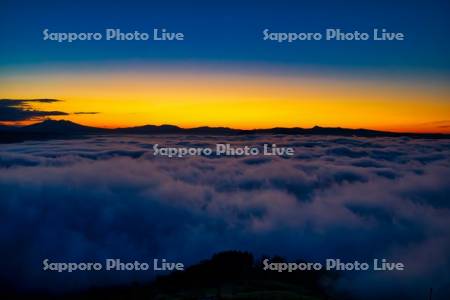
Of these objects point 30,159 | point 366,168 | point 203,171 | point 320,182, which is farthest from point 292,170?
point 30,159

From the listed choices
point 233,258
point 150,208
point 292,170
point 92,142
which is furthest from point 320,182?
point 92,142

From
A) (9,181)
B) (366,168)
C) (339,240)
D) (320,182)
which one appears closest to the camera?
(9,181)

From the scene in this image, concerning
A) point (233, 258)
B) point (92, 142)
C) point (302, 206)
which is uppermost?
point (92, 142)

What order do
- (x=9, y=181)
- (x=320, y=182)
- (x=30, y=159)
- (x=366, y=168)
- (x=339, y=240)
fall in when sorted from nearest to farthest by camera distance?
(x=30, y=159) → (x=9, y=181) → (x=366, y=168) → (x=320, y=182) → (x=339, y=240)

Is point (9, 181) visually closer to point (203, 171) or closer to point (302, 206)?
point (203, 171)

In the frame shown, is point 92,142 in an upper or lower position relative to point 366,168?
upper

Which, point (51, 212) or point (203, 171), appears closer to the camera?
point (203, 171)

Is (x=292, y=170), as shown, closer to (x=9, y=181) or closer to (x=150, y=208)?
(x=150, y=208)
